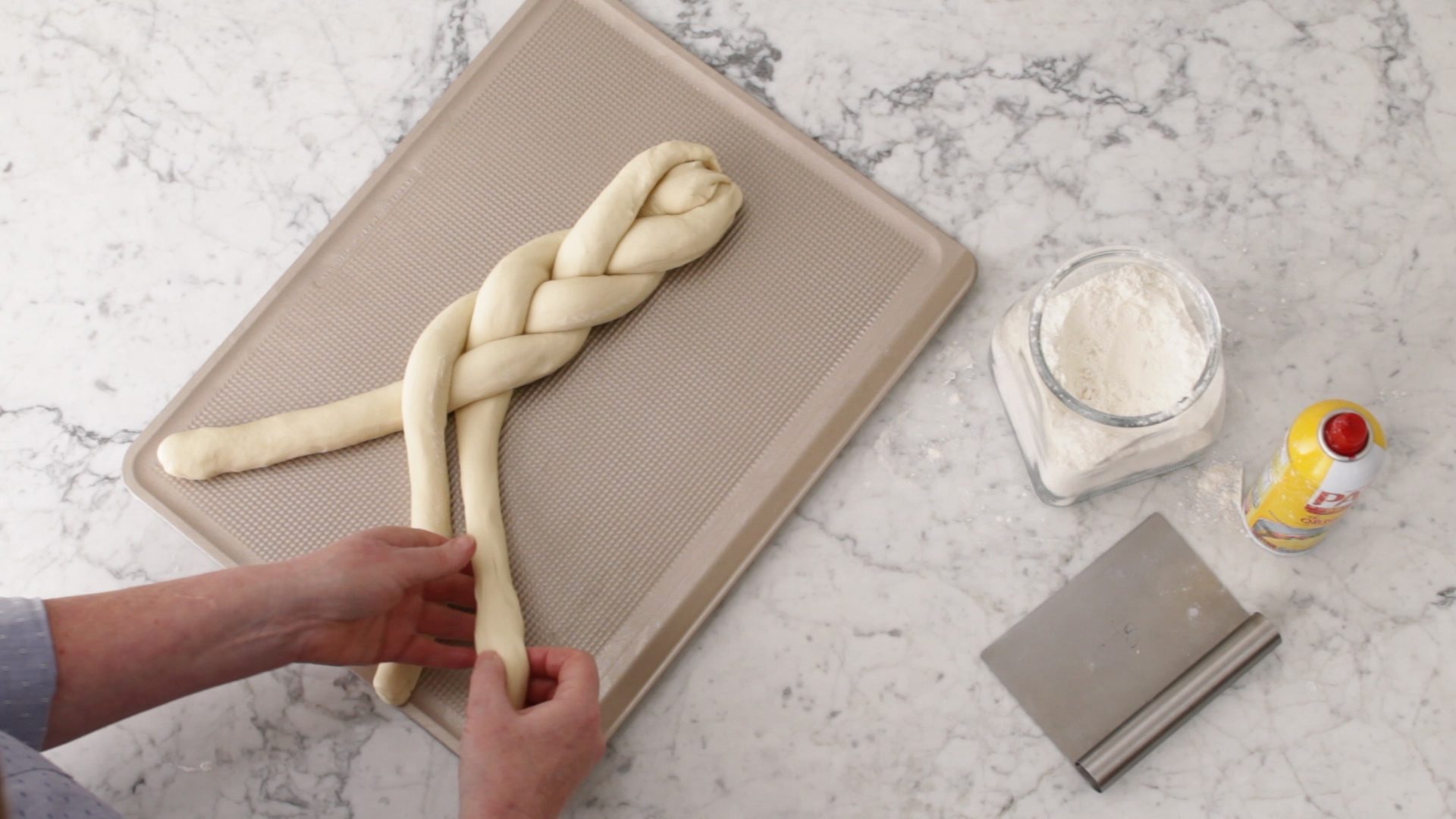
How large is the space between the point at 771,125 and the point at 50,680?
2.41 ft

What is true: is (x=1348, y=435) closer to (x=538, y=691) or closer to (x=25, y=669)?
(x=538, y=691)

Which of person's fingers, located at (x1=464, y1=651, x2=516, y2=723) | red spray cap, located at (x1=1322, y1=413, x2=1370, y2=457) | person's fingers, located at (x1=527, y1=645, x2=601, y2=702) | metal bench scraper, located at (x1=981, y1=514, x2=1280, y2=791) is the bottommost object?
metal bench scraper, located at (x1=981, y1=514, x2=1280, y2=791)

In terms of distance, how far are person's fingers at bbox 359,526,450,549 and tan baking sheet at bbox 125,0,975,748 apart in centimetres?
8

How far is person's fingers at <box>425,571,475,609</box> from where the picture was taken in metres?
0.90

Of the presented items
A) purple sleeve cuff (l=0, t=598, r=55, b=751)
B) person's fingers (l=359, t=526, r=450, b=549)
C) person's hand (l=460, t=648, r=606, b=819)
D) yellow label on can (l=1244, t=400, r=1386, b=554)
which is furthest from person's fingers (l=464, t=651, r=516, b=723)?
yellow label on can (l=1244, t=400, r=1386, b=554)

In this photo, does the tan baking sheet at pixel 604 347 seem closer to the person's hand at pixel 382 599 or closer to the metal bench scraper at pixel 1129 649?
the person's hand at pixel 382 599

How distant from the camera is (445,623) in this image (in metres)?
0.91

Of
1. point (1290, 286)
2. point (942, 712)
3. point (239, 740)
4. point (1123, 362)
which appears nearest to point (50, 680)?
point (239, 740)

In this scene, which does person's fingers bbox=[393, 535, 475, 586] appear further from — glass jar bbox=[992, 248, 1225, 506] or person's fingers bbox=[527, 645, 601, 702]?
glass jar bbox=[992, 248, 1225, 506]

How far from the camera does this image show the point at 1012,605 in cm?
94

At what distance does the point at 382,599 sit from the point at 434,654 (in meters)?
0.09

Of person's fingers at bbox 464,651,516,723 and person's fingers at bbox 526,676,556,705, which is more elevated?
person's fingers at bbox 464,651,516,723

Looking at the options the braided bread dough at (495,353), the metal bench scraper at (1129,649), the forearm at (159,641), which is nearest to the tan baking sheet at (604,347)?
the braided bread dough at (495,353)

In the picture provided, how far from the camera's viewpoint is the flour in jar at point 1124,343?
846mm
